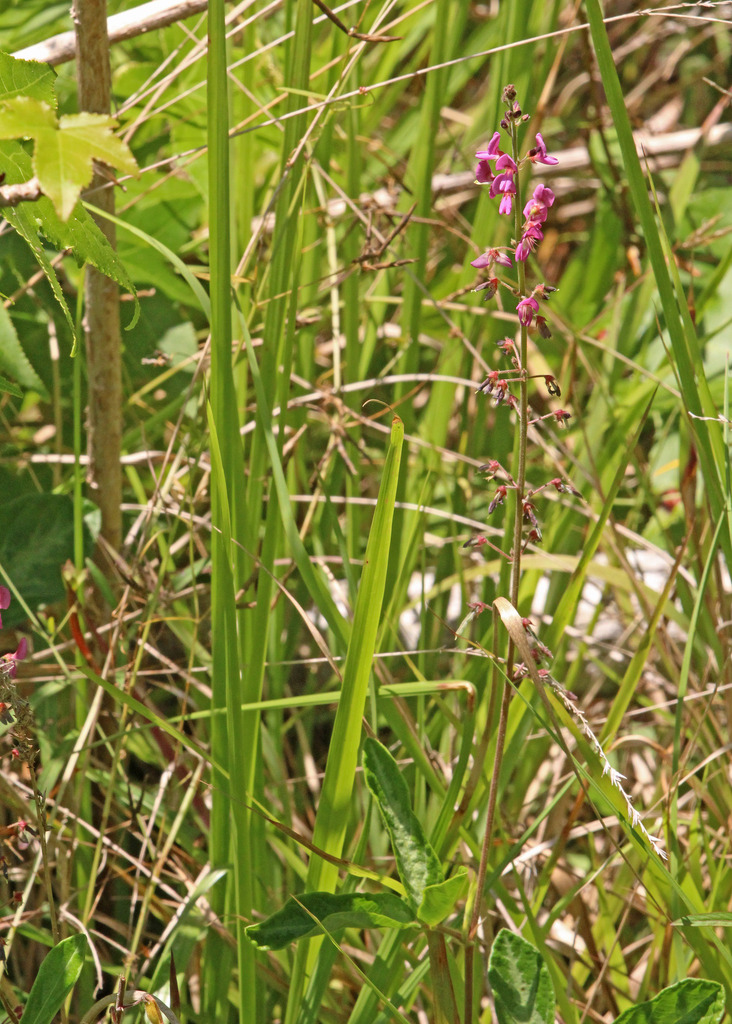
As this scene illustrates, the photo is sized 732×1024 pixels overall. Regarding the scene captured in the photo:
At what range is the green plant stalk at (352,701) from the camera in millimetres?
772

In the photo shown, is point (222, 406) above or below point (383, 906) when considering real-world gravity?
above

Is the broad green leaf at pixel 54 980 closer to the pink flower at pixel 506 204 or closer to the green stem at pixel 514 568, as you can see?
the green stem at pixel 514 568

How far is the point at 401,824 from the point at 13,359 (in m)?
0.81

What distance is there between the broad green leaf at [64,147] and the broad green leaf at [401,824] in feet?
1.63

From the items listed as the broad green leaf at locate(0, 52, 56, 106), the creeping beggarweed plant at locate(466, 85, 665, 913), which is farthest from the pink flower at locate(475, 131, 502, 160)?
the broad green leaf at locate(0, 52, 56, 106)

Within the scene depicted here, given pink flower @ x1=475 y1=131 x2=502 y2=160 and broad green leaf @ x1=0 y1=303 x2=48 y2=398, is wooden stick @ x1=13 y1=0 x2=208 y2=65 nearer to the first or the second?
broad green leaf @ x1=0 y1=303 x2=48 y2=398

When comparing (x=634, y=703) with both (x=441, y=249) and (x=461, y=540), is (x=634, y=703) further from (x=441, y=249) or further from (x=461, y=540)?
(x=441, y=249)

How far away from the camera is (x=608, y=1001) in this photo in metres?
1.07

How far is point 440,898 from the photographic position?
29.1 inches

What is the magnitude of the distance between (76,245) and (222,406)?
20 centimetres

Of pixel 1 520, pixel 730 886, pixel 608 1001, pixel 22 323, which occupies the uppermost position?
pixel 22 323

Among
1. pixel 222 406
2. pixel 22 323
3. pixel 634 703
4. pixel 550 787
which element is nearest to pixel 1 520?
pixel 22 323

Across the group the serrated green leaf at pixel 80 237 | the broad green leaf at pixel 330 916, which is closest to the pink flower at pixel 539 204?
the serrated green leaf at pixel 80 237

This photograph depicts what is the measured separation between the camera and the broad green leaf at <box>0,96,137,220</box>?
0.52m
